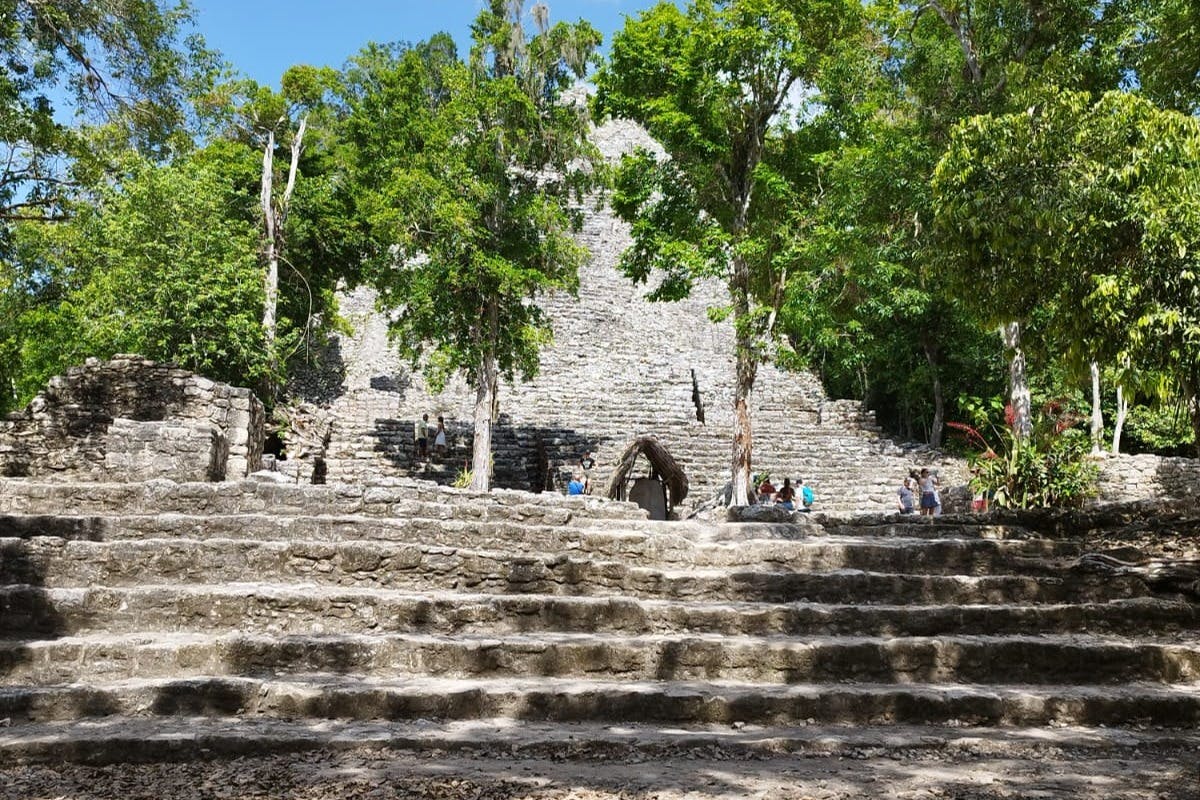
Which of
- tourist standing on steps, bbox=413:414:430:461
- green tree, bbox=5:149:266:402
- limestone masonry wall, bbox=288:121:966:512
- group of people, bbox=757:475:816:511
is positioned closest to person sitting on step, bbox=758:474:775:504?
group of people, bbox=757:475:816:511

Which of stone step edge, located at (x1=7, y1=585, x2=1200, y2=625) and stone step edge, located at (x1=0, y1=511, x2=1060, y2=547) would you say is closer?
stone step edge, located at (x1=7, y1=585, x2=1200, y2=625)

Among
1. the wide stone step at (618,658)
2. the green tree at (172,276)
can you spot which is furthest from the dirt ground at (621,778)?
the green tree at (172,276)

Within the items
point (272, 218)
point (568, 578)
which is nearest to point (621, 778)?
point (568, 578)

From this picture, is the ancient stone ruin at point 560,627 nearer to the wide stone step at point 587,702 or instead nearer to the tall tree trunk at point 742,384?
the wide stone step at point 587,702

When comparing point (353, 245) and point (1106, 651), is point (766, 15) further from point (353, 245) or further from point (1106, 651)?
point (353, 245)

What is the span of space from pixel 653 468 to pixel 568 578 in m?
6.93

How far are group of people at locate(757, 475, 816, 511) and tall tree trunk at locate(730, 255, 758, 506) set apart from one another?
107 centimetres

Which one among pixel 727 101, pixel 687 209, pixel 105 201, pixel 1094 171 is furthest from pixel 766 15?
pixel 105 201

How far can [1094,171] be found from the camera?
5.73 meters

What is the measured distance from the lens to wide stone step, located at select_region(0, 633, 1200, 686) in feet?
13.9

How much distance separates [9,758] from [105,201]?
1675 centimetres

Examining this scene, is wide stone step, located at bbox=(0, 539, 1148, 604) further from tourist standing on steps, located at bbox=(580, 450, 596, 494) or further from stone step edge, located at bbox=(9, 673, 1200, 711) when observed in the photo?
tourist standing on steps, located at bbox=(580, 450, 596, 494)

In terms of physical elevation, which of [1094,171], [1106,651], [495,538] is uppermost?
[1094,171]

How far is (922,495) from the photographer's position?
12359mm
